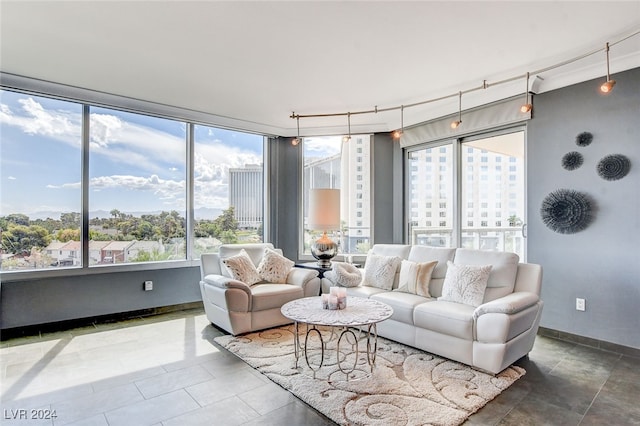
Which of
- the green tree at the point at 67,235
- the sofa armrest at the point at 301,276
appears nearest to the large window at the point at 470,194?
the sofa armrest at the point at 301,276

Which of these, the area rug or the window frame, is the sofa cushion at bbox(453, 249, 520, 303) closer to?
the area rug

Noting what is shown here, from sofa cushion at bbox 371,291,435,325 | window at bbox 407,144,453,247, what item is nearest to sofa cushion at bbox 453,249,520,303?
sofa cushion at bbox 371,291,435,325

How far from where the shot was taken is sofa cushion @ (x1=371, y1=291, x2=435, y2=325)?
3.10 m

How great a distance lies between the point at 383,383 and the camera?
8.13ft

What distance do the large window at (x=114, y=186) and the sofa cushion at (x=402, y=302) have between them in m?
2.69

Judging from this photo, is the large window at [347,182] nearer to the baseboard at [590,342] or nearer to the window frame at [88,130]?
the window frame at [88,130]

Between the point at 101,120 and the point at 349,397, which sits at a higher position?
the point at 101,120

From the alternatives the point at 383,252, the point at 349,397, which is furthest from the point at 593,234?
the point at 349,397

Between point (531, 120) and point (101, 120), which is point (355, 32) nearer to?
point (531, 120)

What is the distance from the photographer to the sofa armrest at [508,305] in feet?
8.37

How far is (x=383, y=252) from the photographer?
403 cm

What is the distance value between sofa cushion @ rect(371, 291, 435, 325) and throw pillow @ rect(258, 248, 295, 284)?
115cm

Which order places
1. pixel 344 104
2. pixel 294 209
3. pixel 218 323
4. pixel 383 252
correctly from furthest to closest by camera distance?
pixel 294 209
pixel 344 104
pixel 383 252
pixel 218 323

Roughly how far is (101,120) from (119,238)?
1442 millimetres
